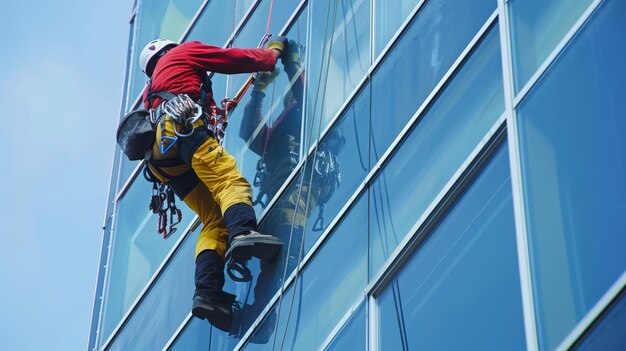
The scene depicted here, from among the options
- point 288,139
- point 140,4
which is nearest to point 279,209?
point 288,139

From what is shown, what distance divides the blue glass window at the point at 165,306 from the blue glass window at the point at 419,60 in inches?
99.3

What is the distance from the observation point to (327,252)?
9.02 metres

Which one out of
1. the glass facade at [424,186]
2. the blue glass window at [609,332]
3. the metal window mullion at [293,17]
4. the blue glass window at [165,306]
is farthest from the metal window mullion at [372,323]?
the metal window mullion at [293,17]

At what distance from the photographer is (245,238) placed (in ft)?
30.6

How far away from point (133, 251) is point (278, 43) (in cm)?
267

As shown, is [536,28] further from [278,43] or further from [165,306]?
[165,306]

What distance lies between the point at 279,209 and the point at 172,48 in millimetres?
2086

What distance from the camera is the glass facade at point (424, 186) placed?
665 centimetres

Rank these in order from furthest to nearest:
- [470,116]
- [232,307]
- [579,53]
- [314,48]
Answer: [314,48] < [232,307] < [470,116] < [579,53]

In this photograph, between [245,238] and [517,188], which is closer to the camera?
[517,188]

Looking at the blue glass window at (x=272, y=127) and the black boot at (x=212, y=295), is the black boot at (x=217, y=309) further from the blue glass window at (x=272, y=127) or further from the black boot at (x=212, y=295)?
the blue glass window at (x=272, y=127)

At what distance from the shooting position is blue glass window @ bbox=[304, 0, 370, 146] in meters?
9.91

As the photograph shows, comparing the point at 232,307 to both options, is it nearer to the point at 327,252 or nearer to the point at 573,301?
the point at 327,252

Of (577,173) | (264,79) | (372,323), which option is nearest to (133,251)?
(264,79)
